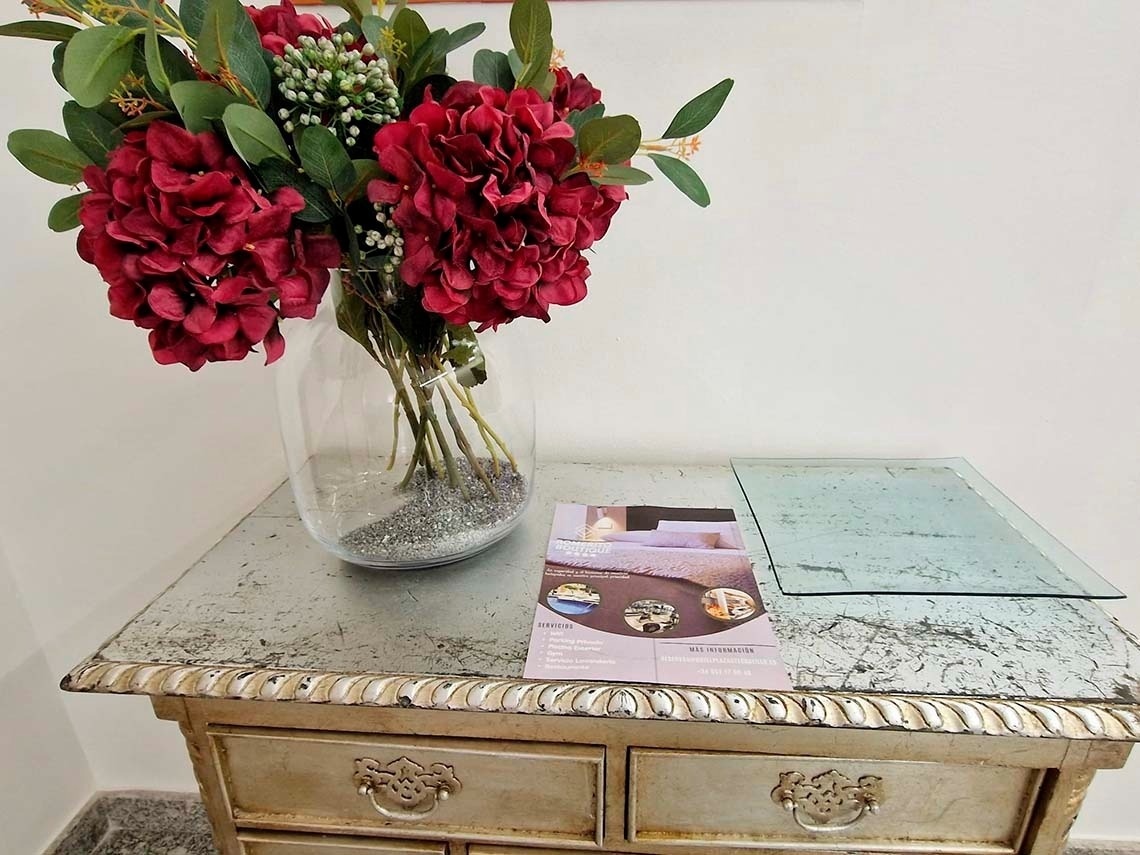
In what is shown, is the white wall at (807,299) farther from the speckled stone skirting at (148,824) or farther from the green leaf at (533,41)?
the speckled stone skirting at (148,824)

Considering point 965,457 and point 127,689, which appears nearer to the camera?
point 127,689

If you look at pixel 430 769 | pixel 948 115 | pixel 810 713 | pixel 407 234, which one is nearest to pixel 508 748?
pixel 430 769

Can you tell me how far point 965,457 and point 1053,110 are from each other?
1.44 ft

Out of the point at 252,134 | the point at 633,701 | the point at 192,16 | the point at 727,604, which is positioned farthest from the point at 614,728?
the point at 192,16

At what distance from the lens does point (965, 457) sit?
0.98 meters

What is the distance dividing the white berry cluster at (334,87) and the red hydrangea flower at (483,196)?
0.13 feet

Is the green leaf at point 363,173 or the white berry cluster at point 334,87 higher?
the white berry cluster at point 334,87

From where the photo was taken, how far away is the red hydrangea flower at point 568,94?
580 millimetres

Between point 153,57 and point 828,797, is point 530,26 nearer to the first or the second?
point 153,57

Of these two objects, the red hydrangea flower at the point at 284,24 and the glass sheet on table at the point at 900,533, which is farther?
the glass sheet on table at the point at 900,533

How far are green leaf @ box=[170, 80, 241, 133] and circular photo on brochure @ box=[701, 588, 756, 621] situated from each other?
1.84 feet

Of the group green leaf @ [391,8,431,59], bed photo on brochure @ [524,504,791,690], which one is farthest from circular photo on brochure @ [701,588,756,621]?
green leaf @ [391,8,431,59]

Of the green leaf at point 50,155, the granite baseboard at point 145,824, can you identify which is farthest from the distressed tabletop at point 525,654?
the granite baseboard at point 145,824

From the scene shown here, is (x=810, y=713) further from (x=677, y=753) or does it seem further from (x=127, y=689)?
(x=127, y=689)
